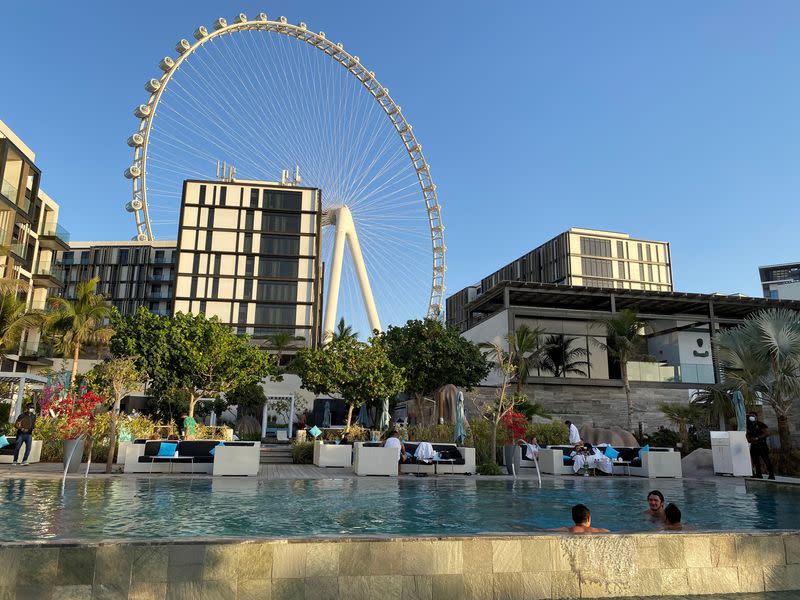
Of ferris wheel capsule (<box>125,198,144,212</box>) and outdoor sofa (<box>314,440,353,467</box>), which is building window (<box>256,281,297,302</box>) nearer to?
ferris wheel capsule (<box>125,198,144,212</box>)

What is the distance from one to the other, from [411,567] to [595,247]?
8013cm

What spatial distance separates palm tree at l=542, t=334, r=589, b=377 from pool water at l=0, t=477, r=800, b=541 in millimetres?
18375

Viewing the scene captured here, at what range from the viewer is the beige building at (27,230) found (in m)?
39.4

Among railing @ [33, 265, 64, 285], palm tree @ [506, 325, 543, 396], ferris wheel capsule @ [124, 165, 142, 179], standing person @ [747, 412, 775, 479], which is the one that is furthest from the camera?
ferris wheel capsule @ [124, 165, 142, 179]

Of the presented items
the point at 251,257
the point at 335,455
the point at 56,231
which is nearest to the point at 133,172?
the point at 56,231

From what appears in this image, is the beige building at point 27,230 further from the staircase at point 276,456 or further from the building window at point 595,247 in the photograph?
the building window at point 595,247

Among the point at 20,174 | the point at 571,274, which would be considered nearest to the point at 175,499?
the point at 20,174

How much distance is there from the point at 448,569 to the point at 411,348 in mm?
27441

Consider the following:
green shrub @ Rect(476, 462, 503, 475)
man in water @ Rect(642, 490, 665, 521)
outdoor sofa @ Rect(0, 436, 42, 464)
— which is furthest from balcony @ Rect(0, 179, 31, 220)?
man in water @ Rect(642, 490, 665, 521)

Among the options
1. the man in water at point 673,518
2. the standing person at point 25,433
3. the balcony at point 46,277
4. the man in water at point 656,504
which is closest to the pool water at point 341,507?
the man in water at point 656,504

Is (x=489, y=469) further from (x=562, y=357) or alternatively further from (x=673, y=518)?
(x=562, y=357)

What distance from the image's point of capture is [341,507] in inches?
384

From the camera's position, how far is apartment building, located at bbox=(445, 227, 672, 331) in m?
78.3

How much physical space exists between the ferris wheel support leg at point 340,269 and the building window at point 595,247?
44067 mm
